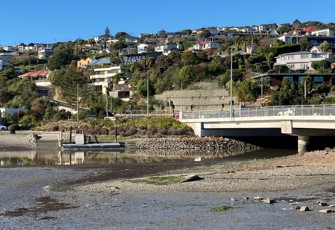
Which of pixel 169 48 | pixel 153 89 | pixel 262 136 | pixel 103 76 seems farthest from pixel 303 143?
pixel 169 48

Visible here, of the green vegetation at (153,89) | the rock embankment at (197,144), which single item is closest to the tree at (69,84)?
the green vegetation at (153,89)

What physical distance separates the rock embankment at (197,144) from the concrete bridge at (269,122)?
4.15 ft

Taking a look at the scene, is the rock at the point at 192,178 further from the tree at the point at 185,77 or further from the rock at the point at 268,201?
the tree at the point at 185,77

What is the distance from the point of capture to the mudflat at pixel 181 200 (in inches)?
816

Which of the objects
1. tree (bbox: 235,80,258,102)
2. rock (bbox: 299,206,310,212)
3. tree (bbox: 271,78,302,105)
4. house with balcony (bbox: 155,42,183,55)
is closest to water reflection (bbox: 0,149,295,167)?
tree (bbox: 271,78,302,105)

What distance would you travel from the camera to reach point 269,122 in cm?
5319

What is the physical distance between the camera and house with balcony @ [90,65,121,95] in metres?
135

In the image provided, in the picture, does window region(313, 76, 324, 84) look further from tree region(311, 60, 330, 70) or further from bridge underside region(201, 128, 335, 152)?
bridge underside region(201, 128, 335, 152)

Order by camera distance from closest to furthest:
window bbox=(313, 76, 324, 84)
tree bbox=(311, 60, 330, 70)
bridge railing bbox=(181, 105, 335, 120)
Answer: bridge railing bbox=(181, 105, 335, 120)
window bbox=(313, 76, 324, 84)
tree bbox=(311, 60, 330, 70)

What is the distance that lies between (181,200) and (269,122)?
2946cm

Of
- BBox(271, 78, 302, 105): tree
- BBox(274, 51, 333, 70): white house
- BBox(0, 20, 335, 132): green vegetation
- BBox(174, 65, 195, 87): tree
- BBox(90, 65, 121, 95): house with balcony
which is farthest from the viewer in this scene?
BBox(90, 65, 121, 95): house with balcony

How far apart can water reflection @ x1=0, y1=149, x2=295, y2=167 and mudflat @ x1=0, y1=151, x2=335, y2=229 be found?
11546 mm

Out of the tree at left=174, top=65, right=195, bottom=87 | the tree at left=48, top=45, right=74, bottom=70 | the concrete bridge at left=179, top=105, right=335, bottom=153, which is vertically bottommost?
the concrete bridge at left=179, top=105, right=335, bottom=153

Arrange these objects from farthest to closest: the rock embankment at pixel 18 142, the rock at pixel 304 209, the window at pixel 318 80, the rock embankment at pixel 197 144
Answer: the window at pixel 318 80 → the rock embankment at pixel 18 142 → the rock embankment at pixel 197 144 → the rock at pixel 304 209
